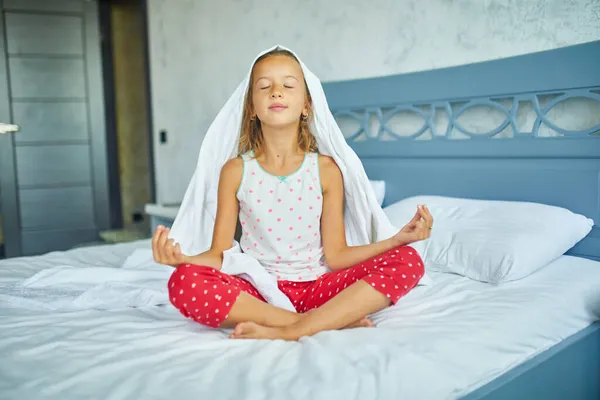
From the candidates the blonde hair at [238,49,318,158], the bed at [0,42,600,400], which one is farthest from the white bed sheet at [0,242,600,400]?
the blonde hair at [238,49,318,158]

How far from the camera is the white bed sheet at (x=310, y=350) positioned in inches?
35.6

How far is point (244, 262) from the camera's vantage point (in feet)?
4.43

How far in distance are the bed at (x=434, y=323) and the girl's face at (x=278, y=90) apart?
59cm

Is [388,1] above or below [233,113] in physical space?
above

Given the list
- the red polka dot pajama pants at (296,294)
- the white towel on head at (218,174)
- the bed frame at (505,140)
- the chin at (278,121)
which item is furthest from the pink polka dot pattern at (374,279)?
the chin at (278,121)

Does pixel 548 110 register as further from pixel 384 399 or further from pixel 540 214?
pixel 384 399

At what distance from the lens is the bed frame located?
1.40 meters

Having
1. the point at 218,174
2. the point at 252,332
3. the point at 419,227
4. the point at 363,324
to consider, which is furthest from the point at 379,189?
the point at 252,332

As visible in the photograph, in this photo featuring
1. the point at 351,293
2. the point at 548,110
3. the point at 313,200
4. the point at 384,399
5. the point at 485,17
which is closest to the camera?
the point at 384,399

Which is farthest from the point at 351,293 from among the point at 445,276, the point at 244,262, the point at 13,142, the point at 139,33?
the point at 139,33

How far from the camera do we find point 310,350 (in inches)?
40.6

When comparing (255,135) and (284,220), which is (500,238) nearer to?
(284,220)

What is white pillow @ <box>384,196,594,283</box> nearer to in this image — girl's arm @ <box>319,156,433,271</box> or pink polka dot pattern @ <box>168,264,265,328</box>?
girl's arm @ <box>319,156,433,271</box>

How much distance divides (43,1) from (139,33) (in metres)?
1.26
